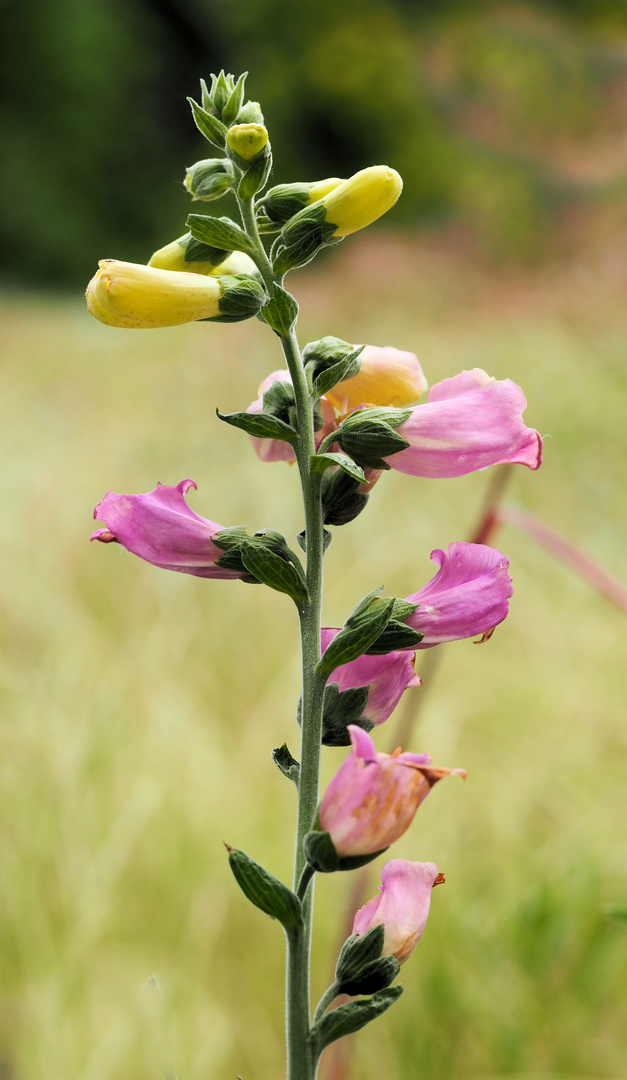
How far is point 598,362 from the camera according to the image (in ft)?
10.9

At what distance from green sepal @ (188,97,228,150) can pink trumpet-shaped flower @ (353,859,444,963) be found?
323mm

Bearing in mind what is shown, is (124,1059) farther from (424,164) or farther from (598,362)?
(424,164)

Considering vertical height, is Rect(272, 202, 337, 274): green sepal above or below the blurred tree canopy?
below

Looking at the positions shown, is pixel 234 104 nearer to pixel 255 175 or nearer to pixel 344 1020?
pixel 255 175

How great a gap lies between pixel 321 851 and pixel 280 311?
0.67 feet

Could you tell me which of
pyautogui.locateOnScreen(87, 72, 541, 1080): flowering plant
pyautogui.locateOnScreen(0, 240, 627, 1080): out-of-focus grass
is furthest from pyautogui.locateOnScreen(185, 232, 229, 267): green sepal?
pyautogui.locateOnScreen(0, 240, 627, 1080): out-of-focus grass

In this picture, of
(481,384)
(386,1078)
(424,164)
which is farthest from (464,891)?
(424,164)

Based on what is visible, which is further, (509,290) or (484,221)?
(484,221)

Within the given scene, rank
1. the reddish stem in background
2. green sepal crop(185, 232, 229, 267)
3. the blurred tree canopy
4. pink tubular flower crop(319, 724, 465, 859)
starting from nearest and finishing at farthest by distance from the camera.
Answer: pink tubular flower crop(319, 724, 465, 859) → green sepal crop(185, 232, 229, 267) → the reddish stem in background → the blurred tree canopy

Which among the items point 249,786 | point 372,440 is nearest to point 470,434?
point 372,440

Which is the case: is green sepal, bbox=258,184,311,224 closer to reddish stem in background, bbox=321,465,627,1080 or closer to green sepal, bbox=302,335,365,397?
green sepal, bbox=302,335,365,397

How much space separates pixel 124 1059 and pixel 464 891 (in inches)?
17.4

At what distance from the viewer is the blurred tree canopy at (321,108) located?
5.22 metres

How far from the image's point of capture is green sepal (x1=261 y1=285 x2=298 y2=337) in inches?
14.6
